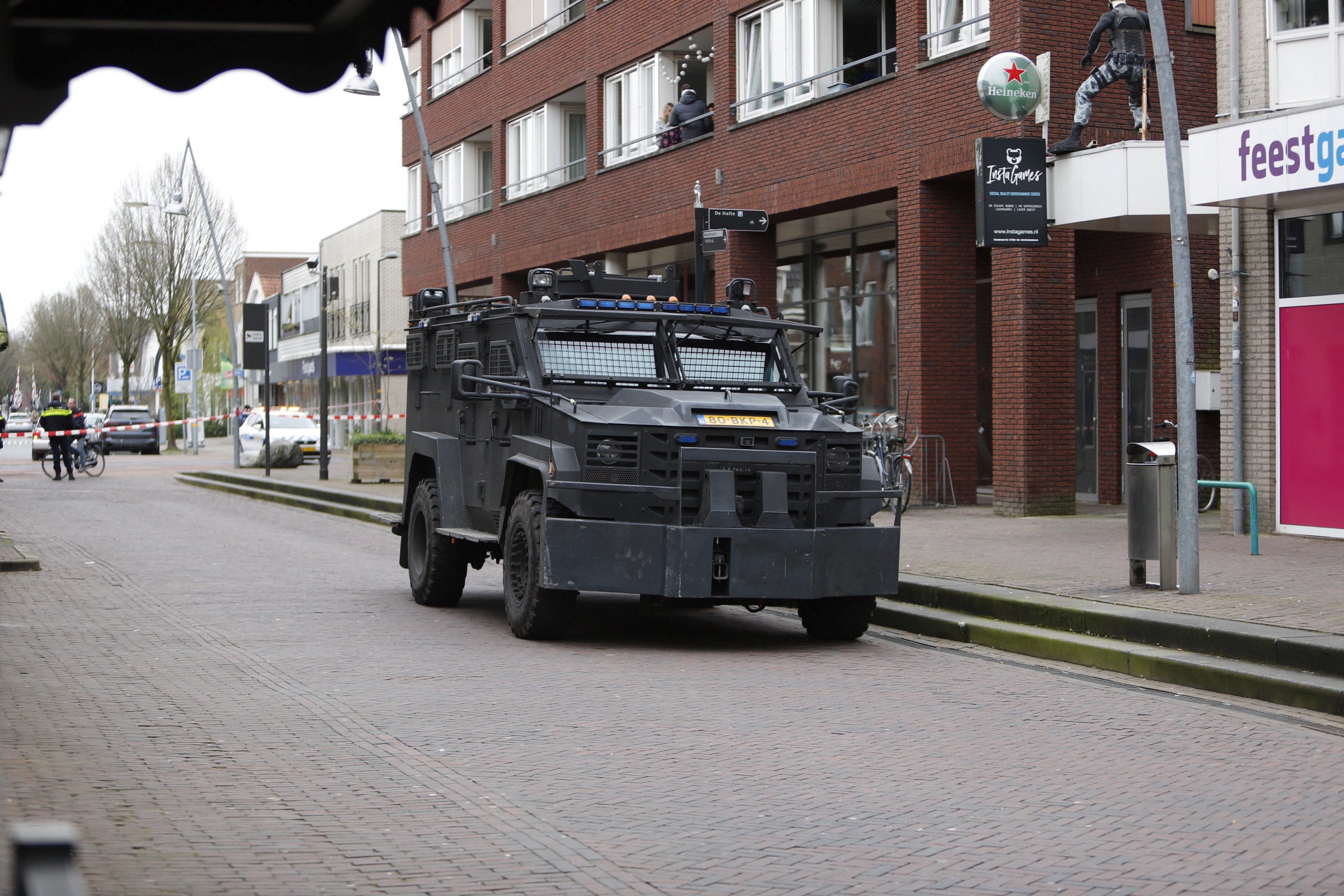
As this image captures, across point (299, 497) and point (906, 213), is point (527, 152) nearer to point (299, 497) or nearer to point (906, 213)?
point (299, 497)

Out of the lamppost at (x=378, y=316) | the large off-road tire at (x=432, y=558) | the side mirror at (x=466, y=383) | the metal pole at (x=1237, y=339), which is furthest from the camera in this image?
the lamppost at (x=378, y=316)

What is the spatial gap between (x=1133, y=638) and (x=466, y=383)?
4.94m

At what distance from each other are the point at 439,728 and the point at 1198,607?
556cm

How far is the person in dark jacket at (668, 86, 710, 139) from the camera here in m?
27.6

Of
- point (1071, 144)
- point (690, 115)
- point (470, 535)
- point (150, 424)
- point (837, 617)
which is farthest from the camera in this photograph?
point (150, 424)

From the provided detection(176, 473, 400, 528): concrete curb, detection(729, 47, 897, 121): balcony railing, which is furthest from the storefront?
detection(176, 473, 400, 528): concrete curb

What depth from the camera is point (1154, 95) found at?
20484 mm

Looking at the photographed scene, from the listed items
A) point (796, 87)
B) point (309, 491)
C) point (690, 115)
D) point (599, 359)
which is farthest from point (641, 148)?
point (599, 359)

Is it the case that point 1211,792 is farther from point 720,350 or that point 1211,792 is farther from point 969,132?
point 969,132

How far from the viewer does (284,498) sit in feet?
94.2

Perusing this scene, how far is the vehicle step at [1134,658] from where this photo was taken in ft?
28.6

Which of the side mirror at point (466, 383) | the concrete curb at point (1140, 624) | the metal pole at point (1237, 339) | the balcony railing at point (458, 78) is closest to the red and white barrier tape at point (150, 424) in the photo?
the balcony railing at point (458, 78)

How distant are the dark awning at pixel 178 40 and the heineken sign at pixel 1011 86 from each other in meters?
15.4

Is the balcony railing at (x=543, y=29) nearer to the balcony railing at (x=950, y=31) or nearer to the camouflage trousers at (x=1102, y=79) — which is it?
the balcony railing at (x=950, y=31)
